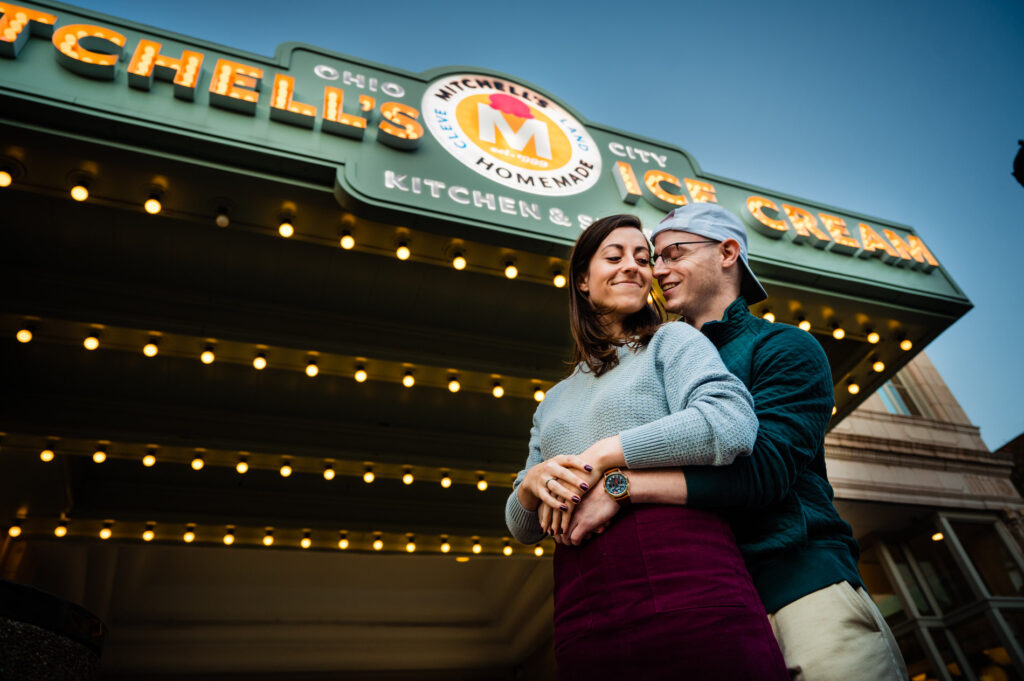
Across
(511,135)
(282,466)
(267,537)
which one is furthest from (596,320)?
(267,537)

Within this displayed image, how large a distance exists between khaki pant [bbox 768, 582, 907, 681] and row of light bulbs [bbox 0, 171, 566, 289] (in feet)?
13.7

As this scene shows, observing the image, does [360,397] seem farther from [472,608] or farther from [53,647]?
[472,608]

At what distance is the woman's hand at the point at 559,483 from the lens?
1.39 metres

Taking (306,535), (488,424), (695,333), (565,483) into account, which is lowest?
(565,483)

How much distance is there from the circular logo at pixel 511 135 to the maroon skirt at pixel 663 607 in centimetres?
435

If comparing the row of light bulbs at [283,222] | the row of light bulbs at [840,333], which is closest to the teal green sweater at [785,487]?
the row of light bulbs at [283,222]

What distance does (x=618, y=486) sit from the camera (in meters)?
1.35

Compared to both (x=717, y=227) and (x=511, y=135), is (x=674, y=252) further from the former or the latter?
(x=511, y=135)

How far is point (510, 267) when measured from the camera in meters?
5.43

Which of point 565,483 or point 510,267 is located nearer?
point 565,483

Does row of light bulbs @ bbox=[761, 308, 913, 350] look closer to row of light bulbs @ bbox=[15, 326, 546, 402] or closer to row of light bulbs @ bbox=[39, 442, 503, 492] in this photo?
row of light bulbs @ bbox=[15, 326, 546, 402]

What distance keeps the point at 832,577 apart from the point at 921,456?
11241mm

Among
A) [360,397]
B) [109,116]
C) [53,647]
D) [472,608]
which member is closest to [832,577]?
[53,647]

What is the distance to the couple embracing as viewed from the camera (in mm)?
1192
